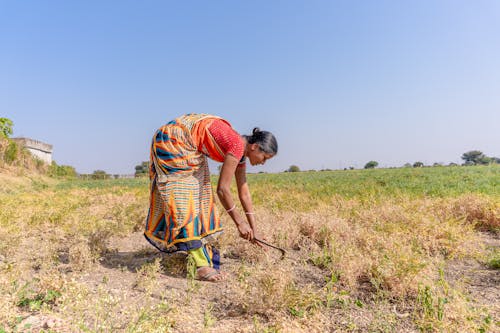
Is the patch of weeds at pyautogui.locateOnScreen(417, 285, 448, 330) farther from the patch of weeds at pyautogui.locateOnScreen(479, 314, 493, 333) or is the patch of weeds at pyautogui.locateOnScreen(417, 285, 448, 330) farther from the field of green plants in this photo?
the patch of weeds at pyautogui.locateOnScreen(479, 314, 493, 333)

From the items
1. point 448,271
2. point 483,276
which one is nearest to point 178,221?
point 448,271

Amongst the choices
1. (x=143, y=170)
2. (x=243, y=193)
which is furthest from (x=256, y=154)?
(x=143, y=170)

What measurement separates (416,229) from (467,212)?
1.64 metres

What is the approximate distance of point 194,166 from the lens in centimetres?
292

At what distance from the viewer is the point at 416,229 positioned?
3.74 meters

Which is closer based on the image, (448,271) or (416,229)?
(448,271)

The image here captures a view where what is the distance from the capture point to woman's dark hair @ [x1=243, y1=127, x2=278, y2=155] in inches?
111

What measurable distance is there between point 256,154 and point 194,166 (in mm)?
544

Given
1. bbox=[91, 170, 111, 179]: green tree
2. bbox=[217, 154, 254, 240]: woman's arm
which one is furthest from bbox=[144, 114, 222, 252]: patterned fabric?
bbox=[91, 170, 111, 179]: green tree

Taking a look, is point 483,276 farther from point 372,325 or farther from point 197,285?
point 197,285

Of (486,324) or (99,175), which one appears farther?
(99,175)

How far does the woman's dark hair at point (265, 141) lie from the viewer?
282 cm

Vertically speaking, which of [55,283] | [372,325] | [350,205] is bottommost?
[372,325]

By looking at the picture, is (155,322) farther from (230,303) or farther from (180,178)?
(180,178)
